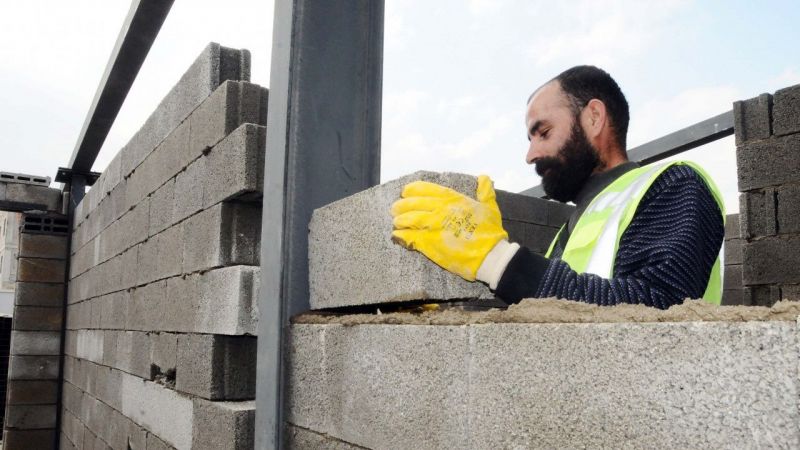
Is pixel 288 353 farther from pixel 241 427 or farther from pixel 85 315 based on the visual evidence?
pixel 85 315

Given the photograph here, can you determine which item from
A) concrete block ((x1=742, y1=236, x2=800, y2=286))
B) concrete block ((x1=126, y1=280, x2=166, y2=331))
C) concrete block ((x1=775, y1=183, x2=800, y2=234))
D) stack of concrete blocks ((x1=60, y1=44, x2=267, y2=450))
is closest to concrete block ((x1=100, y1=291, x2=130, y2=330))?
stack of concrete blocks ((x1=60, y1=44, x2=267, y2=450))

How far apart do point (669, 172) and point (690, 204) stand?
13 cm

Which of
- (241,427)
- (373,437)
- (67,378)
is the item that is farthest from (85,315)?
(373,437)

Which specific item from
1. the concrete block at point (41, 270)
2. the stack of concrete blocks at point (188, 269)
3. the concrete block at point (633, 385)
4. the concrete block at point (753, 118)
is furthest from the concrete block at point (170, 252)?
the concrete block at point (41, 270)

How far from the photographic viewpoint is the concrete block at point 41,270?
24.4 ft

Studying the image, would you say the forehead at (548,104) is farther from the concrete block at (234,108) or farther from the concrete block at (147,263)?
the concrete block at (147,263)

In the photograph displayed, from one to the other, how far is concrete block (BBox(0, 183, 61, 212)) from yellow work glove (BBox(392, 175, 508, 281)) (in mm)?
7360

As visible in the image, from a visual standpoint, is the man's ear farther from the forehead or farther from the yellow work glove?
the yellow work glove

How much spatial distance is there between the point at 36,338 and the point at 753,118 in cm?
749

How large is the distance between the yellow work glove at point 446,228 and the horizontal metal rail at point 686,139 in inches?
123

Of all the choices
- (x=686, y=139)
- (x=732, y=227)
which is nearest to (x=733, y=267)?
(x=732, y=227)

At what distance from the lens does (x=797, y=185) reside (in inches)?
158

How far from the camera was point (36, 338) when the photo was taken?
734cm

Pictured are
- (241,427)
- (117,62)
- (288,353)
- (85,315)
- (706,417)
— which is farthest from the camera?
(85,315)
